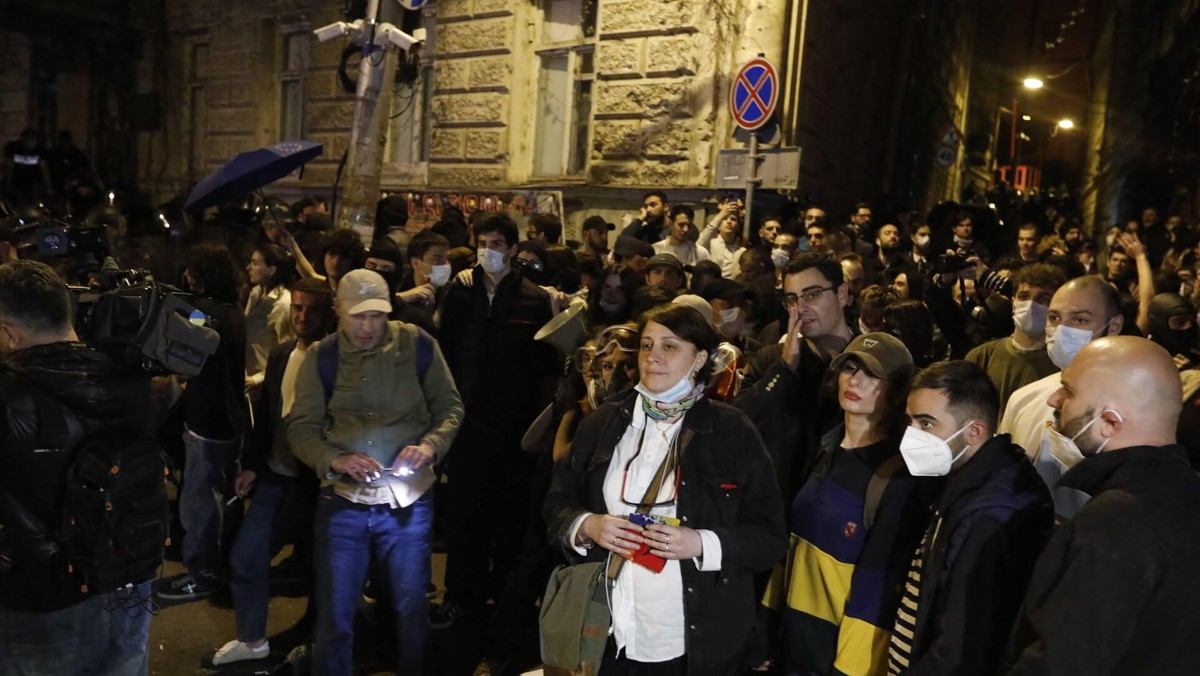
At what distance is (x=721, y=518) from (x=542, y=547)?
1.55 metres

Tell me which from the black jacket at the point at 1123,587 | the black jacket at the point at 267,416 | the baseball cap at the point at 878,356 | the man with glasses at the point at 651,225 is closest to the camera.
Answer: the black jacket at the point at 1123,587

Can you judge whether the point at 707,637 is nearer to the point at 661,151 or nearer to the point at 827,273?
the point at 827,273

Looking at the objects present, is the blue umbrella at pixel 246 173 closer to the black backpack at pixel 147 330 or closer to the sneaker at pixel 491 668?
the black backpack at pixel 147 330

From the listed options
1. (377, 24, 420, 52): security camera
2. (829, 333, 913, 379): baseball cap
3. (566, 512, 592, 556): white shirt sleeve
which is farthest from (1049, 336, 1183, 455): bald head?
(377, 24, 420, 52): security camera

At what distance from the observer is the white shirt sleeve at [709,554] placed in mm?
2996

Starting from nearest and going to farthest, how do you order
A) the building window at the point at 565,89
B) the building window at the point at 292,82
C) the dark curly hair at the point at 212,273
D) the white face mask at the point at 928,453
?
the white face mask at the point at 928,453, the dark curly hair at the point at 212,273, the building window at the point at 565,89, the building window at the point at 292,82

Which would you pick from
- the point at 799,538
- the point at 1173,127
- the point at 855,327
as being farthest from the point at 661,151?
the point at 1173,127

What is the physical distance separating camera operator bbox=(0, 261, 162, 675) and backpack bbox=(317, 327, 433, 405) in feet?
3.43

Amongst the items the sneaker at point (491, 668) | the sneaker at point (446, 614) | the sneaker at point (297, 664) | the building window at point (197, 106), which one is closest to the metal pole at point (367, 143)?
the sneaker at point (446, 614)

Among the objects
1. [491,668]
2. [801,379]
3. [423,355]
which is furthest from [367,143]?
[801,379]

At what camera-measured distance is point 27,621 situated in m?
3.12

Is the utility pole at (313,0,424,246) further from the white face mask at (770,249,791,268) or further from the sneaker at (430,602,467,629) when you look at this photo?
the sneaker at (430,602,467,629)

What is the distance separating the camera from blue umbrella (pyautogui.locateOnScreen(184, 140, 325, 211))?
7.43 meters

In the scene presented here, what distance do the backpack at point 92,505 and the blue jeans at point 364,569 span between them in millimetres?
1020
